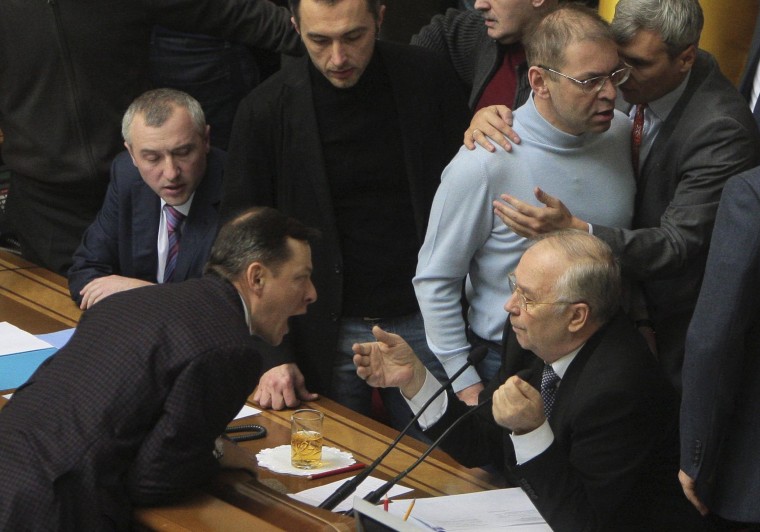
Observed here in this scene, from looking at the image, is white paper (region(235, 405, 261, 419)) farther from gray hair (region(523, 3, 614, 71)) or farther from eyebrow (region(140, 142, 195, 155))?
gray hair (region(523, 3, 614, 71))

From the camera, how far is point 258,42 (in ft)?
13.3

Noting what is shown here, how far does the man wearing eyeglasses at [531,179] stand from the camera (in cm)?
270

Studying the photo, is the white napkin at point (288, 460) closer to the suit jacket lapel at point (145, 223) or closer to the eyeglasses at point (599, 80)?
the eyeglasses at point (599, 80)

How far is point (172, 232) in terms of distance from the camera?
3.60 m

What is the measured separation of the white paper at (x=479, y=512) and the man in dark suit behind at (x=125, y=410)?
1.25 feet

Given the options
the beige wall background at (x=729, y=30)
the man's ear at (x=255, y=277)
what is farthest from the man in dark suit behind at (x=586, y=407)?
the beige wall background at (x=729, y=30)

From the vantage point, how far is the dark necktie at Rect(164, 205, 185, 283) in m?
3.59

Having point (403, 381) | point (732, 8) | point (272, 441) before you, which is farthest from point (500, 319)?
point (732, 8)

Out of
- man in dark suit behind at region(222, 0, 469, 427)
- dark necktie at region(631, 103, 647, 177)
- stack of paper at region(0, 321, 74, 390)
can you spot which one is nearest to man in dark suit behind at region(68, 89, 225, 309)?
stack of paper at region(0, 321, 74, 390)

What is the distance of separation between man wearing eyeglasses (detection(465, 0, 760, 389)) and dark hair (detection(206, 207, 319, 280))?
1.53ft

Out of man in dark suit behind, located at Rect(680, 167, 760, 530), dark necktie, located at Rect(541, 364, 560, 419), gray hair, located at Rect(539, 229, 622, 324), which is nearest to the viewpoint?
man in dark suit behind, located at Rect(680, 167, 760, 530)

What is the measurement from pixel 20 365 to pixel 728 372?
1.67 meters

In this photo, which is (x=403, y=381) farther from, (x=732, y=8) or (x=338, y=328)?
(x=732, y=8)

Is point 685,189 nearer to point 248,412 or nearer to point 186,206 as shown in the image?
point 248,412
